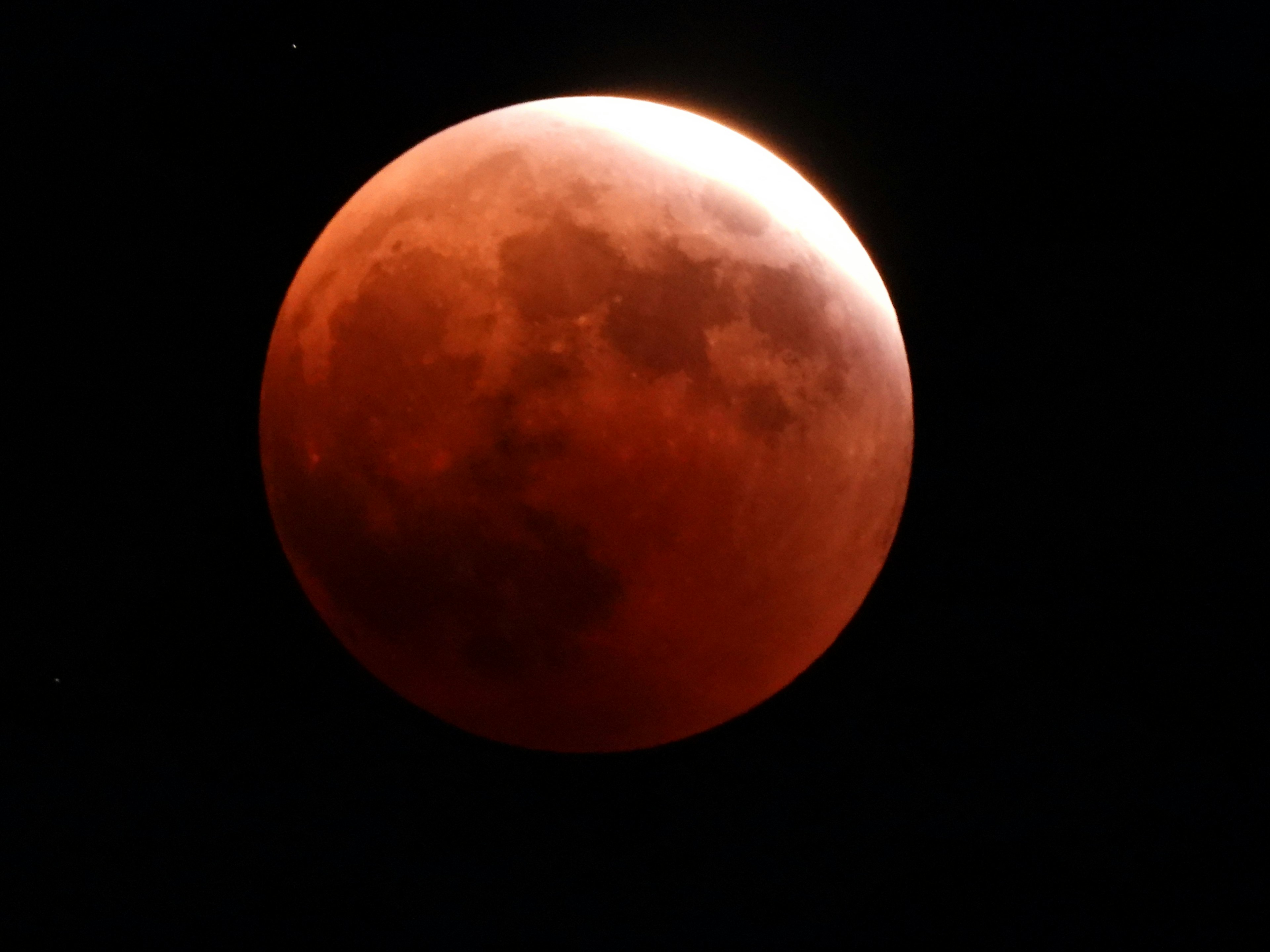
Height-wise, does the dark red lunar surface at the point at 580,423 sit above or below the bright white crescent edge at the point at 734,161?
below

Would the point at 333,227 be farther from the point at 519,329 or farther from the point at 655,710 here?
the point at 655,710

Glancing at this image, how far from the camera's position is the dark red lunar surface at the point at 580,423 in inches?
84.4

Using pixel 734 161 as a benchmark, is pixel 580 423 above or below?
below

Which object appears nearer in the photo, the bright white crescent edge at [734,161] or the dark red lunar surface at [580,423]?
the dark red lunar surface at [580,423]

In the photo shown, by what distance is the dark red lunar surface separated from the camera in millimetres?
2145

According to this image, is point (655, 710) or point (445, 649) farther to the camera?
point (655, 710)

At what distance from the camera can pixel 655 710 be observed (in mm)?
2535

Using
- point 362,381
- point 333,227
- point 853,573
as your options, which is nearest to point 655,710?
point 853,573

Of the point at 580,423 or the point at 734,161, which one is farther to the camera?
the point at 734,161

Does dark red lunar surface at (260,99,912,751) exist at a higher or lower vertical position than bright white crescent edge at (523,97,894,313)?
lower

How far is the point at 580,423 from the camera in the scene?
2.12m

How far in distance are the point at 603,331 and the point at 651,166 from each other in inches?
22.5

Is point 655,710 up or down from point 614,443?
down

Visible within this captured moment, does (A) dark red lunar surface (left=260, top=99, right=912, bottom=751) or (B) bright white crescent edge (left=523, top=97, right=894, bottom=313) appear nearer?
(A) dark red lunar surface (left=260, top=99, right=912, bottom=751)
